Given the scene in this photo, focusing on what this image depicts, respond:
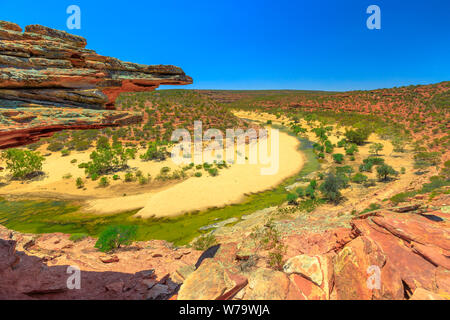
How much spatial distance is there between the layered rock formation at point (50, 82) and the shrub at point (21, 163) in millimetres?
20253

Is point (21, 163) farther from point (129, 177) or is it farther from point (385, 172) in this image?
point (385, 172)

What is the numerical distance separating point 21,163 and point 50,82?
21.8 m

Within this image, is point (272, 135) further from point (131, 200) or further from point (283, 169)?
point (131, 200)

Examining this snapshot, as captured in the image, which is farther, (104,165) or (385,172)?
Answer: (104,165)

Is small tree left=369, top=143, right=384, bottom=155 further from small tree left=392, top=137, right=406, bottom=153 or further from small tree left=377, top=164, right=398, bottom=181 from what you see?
small tree left=377, top=164, right=398, bottom=181

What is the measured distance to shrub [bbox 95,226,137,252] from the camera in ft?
32.9

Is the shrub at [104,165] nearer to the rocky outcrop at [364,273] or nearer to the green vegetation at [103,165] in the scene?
the green vegetation at [103,165]

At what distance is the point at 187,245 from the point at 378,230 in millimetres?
9887

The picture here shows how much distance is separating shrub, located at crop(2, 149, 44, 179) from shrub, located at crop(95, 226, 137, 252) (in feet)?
61.6

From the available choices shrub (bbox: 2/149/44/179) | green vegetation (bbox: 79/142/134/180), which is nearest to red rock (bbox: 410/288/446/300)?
green vegetation (bbox: 79/142/134/180)

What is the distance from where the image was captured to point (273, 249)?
7965 mm

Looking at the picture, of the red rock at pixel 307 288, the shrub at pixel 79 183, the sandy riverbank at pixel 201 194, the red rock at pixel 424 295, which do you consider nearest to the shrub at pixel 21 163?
the shrub at pixel 79 183

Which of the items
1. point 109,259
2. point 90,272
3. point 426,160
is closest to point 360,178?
point 426,160

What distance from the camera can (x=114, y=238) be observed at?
10.3m
